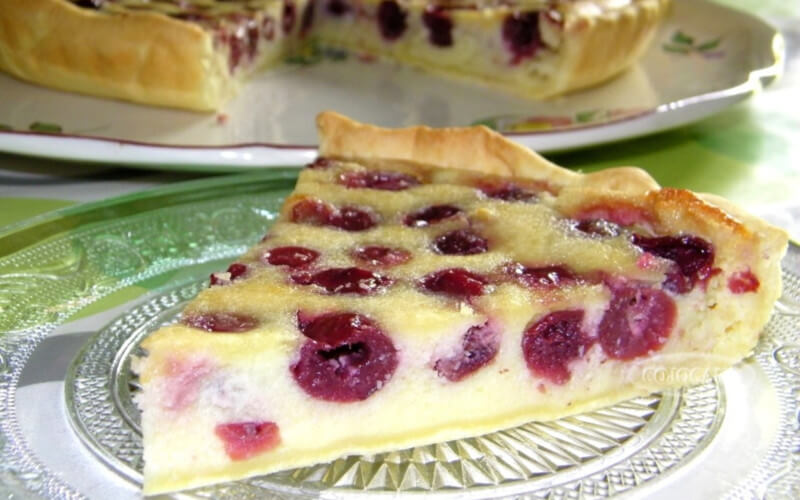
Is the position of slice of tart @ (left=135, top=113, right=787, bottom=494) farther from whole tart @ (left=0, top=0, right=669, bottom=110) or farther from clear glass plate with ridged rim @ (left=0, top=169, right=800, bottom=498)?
whole tart @ (left=0, top=0, right=669, bottom=110)

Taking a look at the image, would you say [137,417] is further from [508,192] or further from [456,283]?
[508,192]

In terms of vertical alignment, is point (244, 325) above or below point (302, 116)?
above

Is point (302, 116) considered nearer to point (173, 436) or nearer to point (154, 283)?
point (154, 283)

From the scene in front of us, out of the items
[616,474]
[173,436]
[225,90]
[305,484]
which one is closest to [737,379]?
[616,474]

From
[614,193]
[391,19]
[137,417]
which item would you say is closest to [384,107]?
[391,19]

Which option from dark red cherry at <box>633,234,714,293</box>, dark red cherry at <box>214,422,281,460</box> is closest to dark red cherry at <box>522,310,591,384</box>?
dark red cherry at <box>633,234,714,293</box>

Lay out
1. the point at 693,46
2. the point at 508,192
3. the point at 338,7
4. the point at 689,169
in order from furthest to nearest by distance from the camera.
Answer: the point at 338,7 → the point at 693,46 → the point at 689,169 → the point at 508,192
